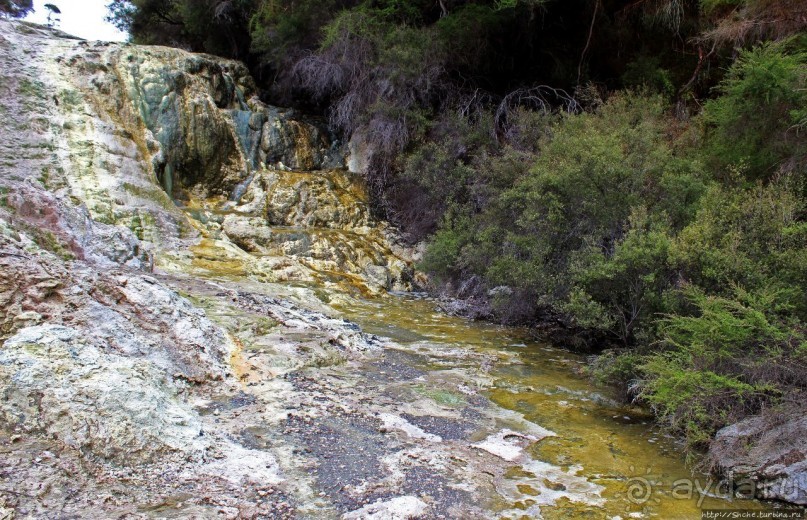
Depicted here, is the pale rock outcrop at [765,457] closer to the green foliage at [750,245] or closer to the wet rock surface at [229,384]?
the wet rock surface at [229,384]

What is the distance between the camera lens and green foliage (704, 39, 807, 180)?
692 centimetres

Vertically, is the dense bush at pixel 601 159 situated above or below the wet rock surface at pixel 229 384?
above

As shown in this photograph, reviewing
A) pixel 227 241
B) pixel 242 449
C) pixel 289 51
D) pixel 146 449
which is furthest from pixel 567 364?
pixel 289 51

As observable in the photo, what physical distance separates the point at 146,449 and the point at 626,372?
4307mm

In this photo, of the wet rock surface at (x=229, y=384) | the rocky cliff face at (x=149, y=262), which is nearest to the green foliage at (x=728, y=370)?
the wet rock surface at (x=229, y=384)

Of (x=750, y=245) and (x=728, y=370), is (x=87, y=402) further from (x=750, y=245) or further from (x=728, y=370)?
(x=750, y=245)

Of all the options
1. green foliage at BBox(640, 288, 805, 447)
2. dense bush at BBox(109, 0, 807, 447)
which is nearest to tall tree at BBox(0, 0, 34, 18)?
dense bush at BBox(109, 0, 807, 447)

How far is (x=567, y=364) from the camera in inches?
269

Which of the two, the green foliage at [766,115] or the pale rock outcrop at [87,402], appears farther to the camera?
the green foliage at [766,115]

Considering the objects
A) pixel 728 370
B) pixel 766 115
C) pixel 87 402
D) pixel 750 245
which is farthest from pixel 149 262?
pixel 766 115

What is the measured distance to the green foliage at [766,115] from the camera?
6923 millimetres

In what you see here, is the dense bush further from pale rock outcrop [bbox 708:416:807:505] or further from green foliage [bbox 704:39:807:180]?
pale rock outcrop [bbox 708:416:807:505]

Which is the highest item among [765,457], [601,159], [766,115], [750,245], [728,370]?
[766,115]

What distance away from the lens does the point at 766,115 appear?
7.36m
